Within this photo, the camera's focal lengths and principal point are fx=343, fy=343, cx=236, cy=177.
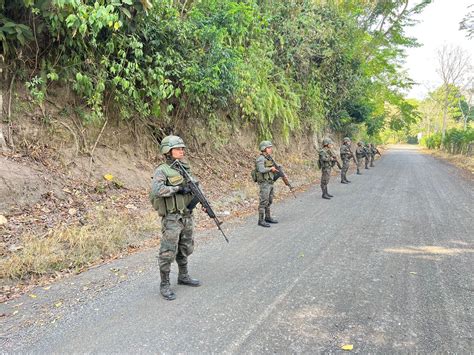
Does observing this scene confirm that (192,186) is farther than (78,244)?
No

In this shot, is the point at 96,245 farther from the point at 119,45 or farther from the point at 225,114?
the point at 225,114

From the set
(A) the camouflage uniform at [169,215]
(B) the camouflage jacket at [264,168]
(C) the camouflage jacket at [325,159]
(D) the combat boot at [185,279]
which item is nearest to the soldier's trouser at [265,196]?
(B) the camouflage jacket at [264,168]

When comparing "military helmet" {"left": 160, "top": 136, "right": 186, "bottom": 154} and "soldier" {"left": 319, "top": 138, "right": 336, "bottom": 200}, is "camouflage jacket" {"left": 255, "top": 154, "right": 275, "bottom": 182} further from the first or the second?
"military helmet" {"left": 160, "top": 136, "right": 186, "bottom": 154}

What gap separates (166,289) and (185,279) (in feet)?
1.22

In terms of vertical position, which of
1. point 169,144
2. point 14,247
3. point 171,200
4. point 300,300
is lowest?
point 300,300

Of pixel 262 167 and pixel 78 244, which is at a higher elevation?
pixel 262 167

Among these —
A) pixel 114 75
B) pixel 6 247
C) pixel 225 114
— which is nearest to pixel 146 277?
pixel 6 247

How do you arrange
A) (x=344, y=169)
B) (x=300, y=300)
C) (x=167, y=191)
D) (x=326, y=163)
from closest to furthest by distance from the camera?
(x=300, y=300)
(x=167, y=191)
(x=326, y=163)
(x=344, y=169)

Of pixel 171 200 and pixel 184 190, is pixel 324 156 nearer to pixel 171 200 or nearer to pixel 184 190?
pixel 184 190

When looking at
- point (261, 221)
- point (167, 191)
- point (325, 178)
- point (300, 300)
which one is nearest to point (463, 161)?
point (325, 178)

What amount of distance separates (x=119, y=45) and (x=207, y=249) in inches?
182

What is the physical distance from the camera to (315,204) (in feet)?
30.3

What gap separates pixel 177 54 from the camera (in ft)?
26.9

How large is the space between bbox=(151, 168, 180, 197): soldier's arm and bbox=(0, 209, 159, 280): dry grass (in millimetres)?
1847
